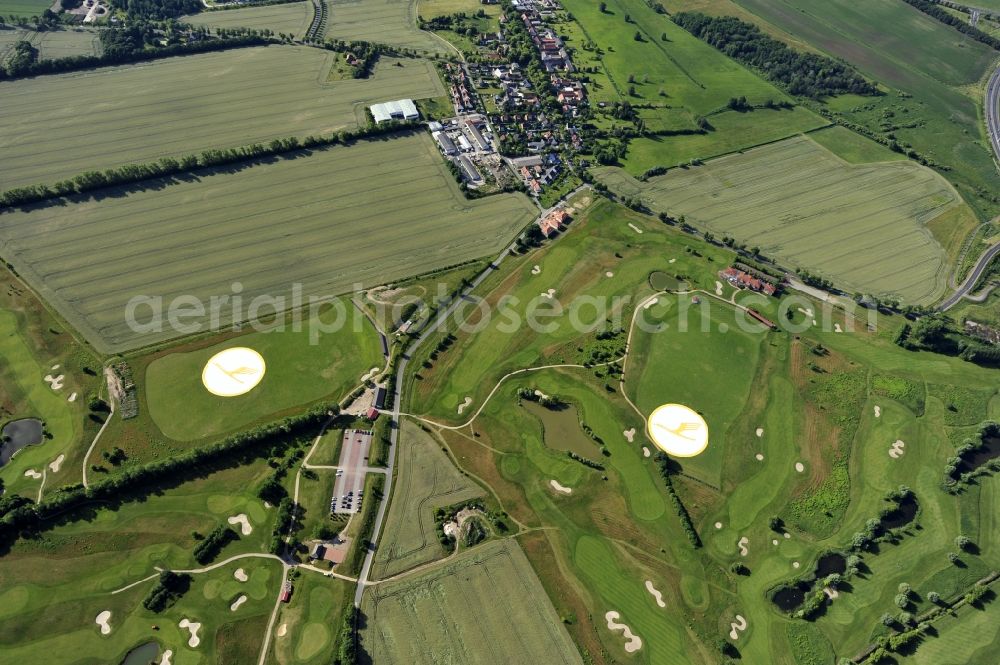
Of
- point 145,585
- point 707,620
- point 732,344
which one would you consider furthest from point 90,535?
point 732,344

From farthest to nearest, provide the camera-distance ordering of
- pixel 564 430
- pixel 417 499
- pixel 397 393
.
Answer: pixel 397 393 < pixel 564 430 < pixel 417 499

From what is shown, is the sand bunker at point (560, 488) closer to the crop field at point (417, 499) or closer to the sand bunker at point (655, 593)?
the crop field at point (417, 499)

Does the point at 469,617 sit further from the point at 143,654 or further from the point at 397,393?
the point at 143,654

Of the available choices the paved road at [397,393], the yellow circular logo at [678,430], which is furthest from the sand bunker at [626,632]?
the paved road at [397,393]

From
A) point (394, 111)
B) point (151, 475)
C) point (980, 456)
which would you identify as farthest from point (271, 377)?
point (980, 456)

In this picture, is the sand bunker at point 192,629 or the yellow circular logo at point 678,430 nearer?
the sand bunker at point 192,629

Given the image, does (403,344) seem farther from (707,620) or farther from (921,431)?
(921,431)
